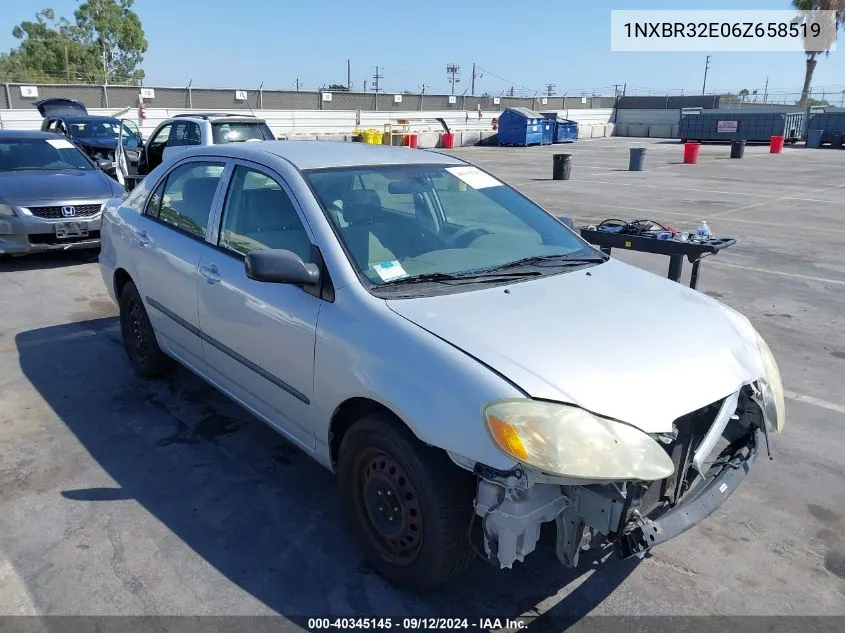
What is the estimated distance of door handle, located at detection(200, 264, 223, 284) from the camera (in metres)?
3.56

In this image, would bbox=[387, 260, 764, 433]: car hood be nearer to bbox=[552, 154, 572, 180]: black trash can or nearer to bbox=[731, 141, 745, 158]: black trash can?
bbox=[552, 154, 572, 180]: black trash can

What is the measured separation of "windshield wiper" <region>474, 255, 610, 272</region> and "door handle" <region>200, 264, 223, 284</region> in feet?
4.83

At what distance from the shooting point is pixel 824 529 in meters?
3.22

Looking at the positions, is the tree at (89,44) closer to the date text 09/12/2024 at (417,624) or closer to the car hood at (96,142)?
the car hood at (96,142)

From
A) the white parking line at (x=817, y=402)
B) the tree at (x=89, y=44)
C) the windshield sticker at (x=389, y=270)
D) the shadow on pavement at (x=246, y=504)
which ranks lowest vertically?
the shadow on pavement at (x=246, y=504)

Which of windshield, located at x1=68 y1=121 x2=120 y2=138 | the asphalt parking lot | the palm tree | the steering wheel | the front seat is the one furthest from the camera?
the palm tree

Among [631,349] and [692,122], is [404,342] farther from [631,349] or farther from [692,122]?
[692,122]

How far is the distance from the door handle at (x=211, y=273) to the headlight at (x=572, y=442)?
1.94 metres

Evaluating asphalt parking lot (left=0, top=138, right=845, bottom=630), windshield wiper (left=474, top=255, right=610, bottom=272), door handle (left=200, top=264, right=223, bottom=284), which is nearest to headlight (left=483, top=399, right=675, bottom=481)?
asphalt parking lot (left=0, top=138, right=845, bottom=630)

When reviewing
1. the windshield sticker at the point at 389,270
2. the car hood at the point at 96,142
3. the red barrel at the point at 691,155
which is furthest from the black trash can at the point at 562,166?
the windshield sticker at the point at 389,270

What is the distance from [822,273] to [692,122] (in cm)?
3554

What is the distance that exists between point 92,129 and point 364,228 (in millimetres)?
16685

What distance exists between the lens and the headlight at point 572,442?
2133mm

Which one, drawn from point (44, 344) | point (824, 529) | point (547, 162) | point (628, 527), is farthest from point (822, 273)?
point (547, 162)
